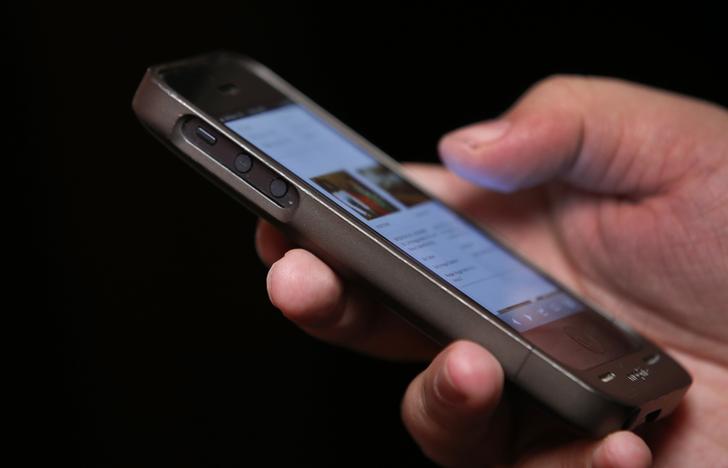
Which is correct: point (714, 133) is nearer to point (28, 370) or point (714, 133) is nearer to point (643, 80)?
point (643, 80)

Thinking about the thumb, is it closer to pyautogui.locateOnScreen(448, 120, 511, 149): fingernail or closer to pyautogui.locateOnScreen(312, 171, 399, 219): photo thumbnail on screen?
pyautogui.locateOnScreen(448, 120, 511, 149): fingernail

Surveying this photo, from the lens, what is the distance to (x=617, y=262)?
0.74 metres

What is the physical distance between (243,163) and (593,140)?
0.33 meters

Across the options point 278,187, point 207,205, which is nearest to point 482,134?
point 278,187

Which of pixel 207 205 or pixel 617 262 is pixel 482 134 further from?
pixel 207 205

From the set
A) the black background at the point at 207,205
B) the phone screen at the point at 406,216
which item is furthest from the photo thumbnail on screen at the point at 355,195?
the black background at the point at 207,205

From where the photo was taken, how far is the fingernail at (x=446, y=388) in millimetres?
507

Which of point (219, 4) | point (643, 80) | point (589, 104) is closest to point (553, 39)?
point (643, 80)

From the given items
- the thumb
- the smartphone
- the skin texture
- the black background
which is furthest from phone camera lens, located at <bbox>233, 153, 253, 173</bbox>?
the black background

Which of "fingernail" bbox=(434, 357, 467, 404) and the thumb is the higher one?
the thumb

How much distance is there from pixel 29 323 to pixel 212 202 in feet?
0.75

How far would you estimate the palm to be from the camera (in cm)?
65

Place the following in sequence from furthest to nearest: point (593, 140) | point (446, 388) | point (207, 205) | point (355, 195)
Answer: point (207, 205)
point (593, 140)
point (355, 195)
point (446, 388)

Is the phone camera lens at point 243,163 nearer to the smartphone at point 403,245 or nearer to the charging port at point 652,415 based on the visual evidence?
the smartphone at point 403,245
